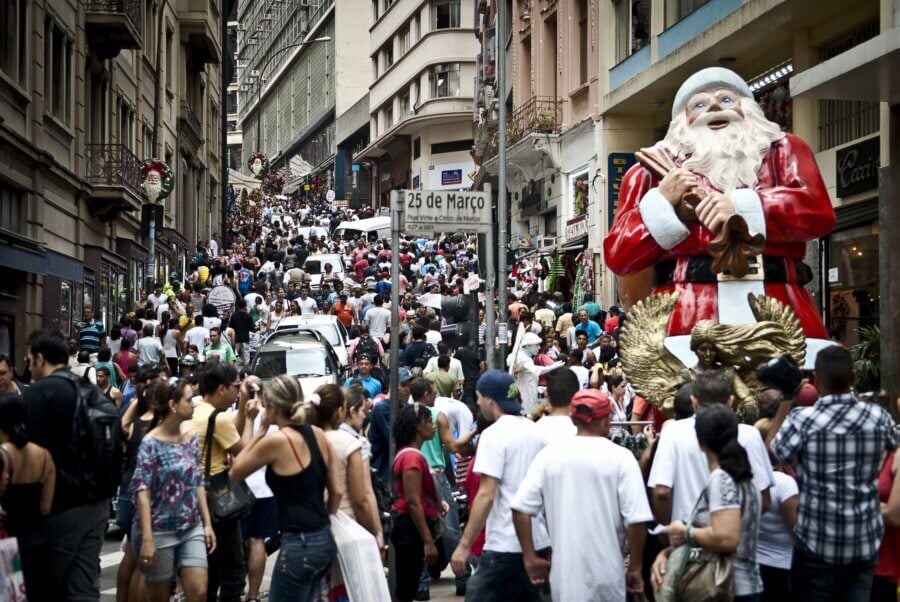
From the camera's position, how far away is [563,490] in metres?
6.20

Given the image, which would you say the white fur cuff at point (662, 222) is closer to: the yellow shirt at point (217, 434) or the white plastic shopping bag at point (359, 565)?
the yellow shirt at point (217, 434)

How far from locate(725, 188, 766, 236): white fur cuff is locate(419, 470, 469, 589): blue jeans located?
274cm

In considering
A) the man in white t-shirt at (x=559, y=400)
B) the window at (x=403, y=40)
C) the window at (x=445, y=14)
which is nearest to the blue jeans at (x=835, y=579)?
the man in white t-shirt at (x=559, y=400)

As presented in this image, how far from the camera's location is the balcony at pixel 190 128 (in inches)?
1665

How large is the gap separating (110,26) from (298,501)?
21.6 metres

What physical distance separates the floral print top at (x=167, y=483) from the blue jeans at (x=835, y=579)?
336 cm

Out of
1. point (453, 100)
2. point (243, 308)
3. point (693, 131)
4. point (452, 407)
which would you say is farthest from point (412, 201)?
point (453, 100)

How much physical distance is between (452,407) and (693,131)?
3.02 metres

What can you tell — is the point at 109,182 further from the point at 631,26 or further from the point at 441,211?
the point at 441,211

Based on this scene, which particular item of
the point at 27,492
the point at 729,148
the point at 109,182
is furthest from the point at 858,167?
the point at 109,182

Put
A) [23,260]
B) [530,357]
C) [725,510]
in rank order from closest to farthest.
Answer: [725,510] → [530,357] → [23,260]

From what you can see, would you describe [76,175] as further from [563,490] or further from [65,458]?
[563,490]

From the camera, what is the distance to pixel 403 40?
6650 cm

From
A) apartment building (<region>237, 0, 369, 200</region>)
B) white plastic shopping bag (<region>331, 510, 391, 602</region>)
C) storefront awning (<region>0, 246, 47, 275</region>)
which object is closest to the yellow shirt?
white plastic shopping bag (<region>331, 510, 391, 602</region>)
